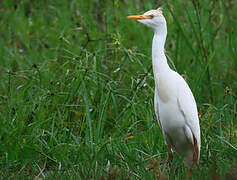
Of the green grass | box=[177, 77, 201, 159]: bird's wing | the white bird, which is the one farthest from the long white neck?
the green grass

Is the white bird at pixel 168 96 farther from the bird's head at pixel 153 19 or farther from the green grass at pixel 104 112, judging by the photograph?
the green grass at pixel 104 112

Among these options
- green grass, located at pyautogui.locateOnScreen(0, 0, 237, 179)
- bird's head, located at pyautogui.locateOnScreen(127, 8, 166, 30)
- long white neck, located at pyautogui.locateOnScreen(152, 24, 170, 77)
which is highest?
bird's head, located at pyautogui.locateOnScreen(127, 8, 166, 30)

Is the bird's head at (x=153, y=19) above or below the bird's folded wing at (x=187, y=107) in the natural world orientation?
above

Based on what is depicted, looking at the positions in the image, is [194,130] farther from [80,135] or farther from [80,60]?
[80,60]

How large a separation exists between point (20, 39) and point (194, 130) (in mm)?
3256

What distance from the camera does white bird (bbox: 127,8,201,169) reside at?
3.05 m

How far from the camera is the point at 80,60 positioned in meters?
3.89

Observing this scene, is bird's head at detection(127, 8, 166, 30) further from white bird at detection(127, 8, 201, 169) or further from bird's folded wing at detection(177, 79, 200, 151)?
bird's folded wing at detection(177, 79, 200, 151)

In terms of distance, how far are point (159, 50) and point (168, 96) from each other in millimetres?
309

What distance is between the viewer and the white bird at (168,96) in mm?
3046

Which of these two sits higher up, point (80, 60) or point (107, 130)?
point (80, 60)

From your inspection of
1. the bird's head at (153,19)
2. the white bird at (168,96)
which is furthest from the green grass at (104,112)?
the bird's head at (153,19)

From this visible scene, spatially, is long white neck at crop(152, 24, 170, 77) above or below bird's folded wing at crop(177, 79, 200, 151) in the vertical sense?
above

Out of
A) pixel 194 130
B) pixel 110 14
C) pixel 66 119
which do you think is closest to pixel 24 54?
pixel 110 14
